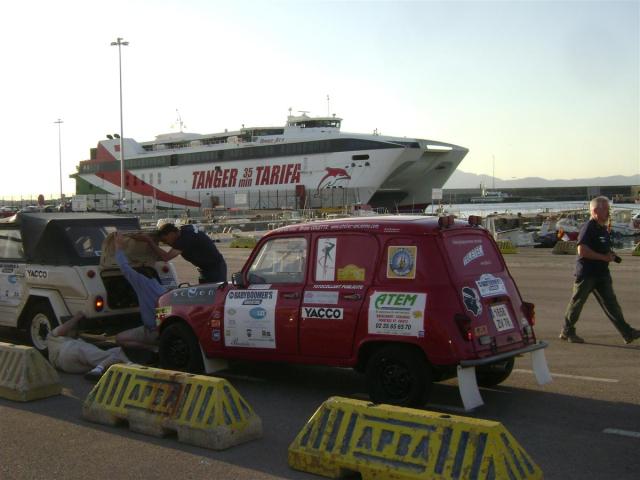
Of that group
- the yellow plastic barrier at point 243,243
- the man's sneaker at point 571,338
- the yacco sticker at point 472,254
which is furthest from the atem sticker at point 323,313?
the yellow plastic barrier at point 243,243

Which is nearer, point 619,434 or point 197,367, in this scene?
point 619,434

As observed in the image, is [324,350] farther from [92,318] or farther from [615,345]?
[615,345]

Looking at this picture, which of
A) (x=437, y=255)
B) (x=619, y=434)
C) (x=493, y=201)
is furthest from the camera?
(x=493, y=201)

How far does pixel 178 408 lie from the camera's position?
18.6 ft

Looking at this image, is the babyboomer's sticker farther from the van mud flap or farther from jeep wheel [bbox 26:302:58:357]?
jeep wheel [bbox 26:302:58:357]

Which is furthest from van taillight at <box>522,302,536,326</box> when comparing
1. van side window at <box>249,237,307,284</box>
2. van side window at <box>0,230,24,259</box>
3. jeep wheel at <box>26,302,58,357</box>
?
van side window at <box>0,230,24,259</box>

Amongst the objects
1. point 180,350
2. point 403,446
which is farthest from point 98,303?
Answer: point 403,446

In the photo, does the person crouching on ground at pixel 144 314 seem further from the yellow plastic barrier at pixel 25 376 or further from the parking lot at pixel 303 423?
the yellow plastic barrier at pixel 25 376

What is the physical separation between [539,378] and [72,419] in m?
4.24

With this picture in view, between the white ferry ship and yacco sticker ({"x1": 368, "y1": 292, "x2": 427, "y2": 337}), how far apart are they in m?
49.9

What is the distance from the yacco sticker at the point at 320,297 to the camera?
646cm

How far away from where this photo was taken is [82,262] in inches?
357

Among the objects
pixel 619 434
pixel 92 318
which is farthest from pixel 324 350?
pixel 92 318

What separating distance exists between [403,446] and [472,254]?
243 centimetres
